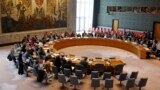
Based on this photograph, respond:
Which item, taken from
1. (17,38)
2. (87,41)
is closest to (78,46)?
(87,41)

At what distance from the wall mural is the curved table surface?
16.9 feet

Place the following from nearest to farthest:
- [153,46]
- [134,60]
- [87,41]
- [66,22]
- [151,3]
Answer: [134,60] → [153,46] → [87,41] → [151,3] → [66,22]

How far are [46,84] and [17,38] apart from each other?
13.2 meters

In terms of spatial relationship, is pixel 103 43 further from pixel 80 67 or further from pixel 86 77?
Result: pixel 80 67

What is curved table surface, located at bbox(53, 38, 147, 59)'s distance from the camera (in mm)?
18797

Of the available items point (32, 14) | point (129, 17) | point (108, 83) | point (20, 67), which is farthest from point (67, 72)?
point (129, 17)

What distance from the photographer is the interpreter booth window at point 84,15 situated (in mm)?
33228

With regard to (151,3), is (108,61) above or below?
below

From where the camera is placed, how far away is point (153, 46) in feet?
64.4

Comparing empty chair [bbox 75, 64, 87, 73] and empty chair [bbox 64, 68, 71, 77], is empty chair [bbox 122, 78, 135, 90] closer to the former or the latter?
empty chair [bbox 75, 64, 87, 73]

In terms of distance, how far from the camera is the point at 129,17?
2958 cm

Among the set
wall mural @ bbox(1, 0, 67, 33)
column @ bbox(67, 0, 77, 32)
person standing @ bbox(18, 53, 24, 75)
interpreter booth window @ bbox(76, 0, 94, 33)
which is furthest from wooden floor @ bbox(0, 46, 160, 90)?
interpreter booth window @ bbox(76, 0, 94, 33)

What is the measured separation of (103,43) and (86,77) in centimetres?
1099

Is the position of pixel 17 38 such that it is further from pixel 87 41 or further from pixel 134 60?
pixel 134 60
